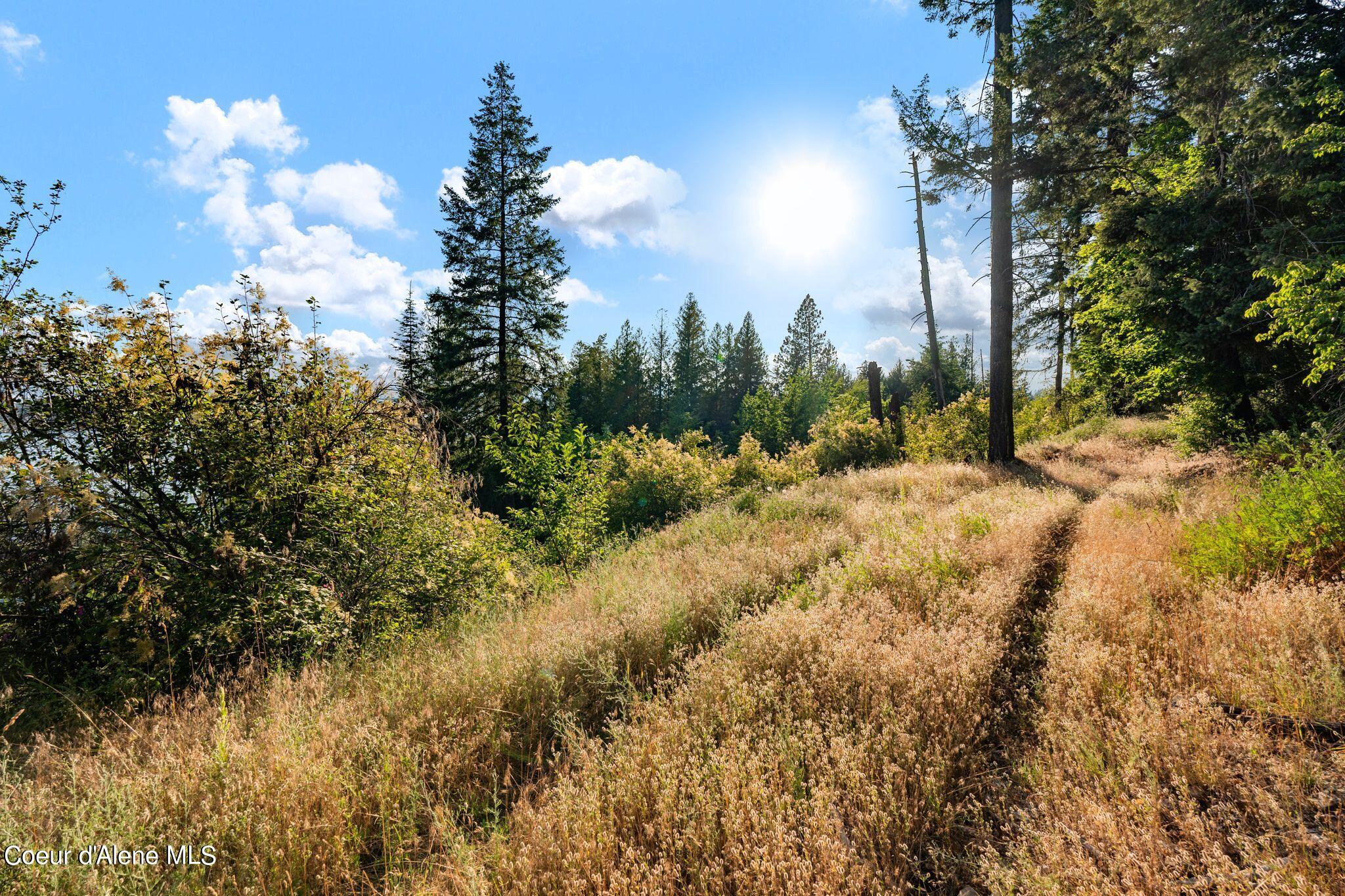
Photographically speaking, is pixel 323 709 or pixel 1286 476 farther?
pixel 1286 476

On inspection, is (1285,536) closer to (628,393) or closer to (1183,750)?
(1183,750)

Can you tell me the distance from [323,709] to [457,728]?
41.0 inches

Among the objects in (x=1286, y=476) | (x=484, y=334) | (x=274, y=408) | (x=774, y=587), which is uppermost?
(x=484, y=334)

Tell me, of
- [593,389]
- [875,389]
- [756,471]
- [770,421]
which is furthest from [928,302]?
[593,389]

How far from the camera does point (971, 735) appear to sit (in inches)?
121

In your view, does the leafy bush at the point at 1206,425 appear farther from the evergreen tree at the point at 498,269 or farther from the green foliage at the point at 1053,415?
the evergreen tree at the point at 498,269

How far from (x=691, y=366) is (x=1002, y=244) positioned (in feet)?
163

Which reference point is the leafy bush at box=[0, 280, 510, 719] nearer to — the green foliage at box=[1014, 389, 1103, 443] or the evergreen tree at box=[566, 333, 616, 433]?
the green foliage at box=[1014, 389, 1103, 443]

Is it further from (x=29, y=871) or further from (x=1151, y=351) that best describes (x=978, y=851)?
(x=1151, y=351)

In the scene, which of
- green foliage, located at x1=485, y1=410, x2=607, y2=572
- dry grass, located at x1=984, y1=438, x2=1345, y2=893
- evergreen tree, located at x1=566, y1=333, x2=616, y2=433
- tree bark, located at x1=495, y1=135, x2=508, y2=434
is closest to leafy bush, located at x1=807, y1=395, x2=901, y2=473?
green foliage, located at x1=485, y1=410, x2=607, y2=572

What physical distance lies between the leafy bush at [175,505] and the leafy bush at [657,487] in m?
9.06

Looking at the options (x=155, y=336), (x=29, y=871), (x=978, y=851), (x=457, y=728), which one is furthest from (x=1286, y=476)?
(x=155, y=336)

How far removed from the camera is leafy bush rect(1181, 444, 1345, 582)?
4.09 m

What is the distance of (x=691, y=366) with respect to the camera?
201 feet
